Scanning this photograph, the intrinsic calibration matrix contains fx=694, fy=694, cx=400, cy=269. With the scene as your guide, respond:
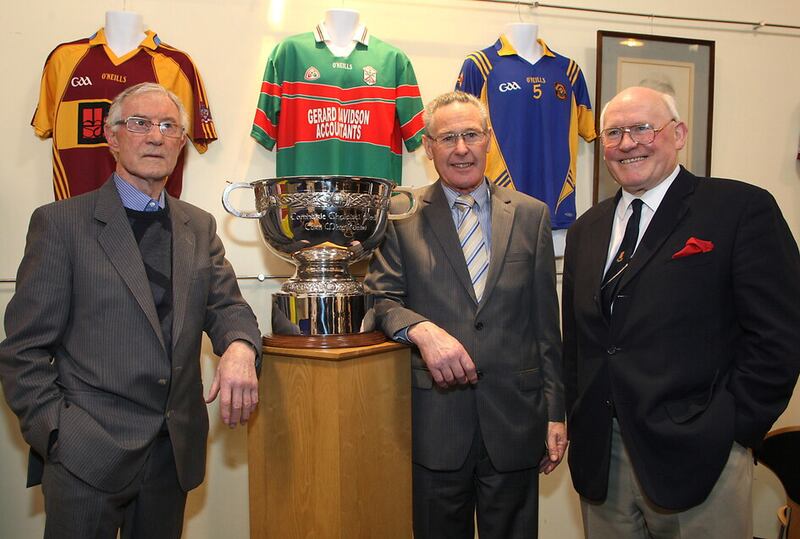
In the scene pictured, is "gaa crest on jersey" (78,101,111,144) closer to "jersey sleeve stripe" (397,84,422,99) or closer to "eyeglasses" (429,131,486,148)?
"jersey sleeve stripe" (397,84,422,99)

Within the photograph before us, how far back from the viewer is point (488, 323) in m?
1.88

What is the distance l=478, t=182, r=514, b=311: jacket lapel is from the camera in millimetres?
1881

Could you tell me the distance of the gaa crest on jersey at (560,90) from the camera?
296 centimetres

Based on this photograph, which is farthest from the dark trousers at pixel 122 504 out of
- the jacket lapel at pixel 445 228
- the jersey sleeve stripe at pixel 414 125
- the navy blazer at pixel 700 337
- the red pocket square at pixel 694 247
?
the jersey sleeve stripe at pixel 414 125

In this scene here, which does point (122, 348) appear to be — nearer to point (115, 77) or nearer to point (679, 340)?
point (679, 340)

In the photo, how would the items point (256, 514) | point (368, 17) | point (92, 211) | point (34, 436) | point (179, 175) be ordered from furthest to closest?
point (368, 17), point (179, 175), point (256, 514), point (92, 211), point (34, 436)

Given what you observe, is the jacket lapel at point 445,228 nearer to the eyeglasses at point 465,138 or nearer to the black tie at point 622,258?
the eyeglasses at point 465,138

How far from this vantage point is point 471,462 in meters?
1.89

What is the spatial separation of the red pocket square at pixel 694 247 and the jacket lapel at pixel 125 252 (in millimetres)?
1228

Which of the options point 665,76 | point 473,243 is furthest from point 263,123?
point 665,76

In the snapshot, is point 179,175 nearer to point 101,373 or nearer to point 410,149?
point 410,149

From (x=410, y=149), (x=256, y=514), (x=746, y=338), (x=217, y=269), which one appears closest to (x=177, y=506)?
(x=256, y=514)

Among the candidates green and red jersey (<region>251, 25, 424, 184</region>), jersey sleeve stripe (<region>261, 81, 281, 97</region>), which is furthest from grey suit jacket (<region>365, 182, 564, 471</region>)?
jersey sleeve stripe (<region>261, 81, 281, 97</region>)

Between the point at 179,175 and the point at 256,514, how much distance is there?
143 centimetres
